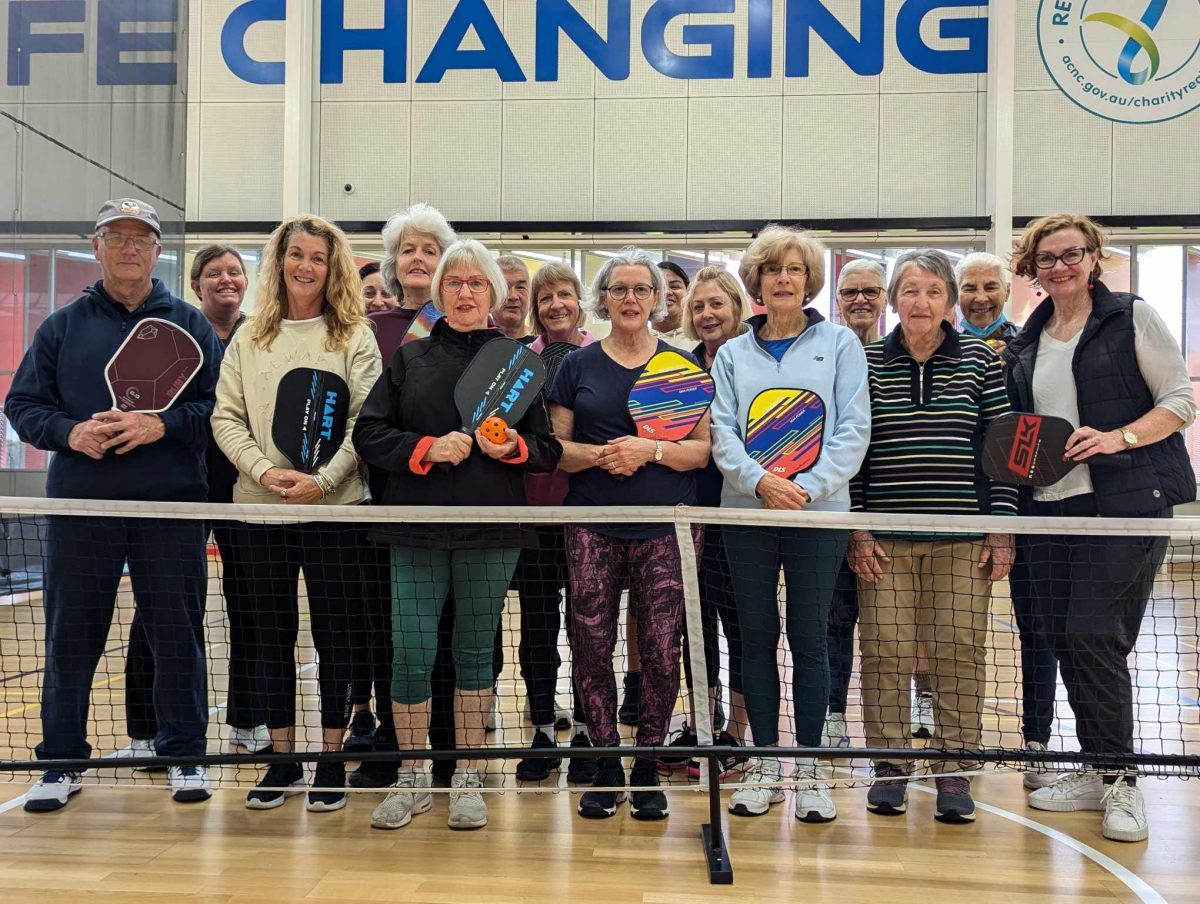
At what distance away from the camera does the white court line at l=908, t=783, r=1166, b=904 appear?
Result: 2711 mm

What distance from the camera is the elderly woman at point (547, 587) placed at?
140 inches

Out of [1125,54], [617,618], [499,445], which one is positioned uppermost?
[1125,54]

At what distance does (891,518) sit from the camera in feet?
9.23

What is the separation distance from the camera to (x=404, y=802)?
10.5 feet

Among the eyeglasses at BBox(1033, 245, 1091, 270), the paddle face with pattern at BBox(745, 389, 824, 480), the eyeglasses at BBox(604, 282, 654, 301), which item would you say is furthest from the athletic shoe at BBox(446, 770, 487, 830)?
the eyeglasses at BBox(1033, 245, 1091, 270)

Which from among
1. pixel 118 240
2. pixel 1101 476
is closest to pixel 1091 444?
pixel 1101 476

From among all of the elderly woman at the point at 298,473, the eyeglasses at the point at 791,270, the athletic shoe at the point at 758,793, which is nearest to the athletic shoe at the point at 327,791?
the elderly woman at the point at 298,473

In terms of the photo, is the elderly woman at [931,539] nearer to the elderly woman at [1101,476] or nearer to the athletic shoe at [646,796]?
the elderly woman at [1101,476]

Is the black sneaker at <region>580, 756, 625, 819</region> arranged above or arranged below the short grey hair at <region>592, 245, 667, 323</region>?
below

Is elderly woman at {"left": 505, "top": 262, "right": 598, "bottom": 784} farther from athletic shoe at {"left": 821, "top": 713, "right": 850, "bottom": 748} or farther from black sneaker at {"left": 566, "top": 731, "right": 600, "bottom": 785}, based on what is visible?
athletic shoe at {"left": 821, "top": 713, "right": 850, "bottom": 748}

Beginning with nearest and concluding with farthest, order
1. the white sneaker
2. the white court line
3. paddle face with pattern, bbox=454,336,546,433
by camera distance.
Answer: the white court line
paddle face with pattern, bbox=454,336,546,433
the white sneaker

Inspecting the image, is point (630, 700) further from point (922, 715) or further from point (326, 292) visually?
point (326, 292)

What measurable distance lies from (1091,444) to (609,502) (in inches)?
60.0

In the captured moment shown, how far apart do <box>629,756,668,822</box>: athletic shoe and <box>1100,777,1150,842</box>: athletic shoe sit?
138cm
